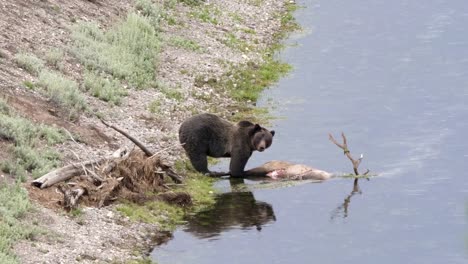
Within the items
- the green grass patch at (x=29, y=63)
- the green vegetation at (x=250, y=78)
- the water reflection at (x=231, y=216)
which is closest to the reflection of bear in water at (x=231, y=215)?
the water reflection at (x=231, y=216)

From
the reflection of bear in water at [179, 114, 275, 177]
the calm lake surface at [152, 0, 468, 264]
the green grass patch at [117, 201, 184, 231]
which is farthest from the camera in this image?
the reflection of bear in water at [179, 114, 275, 177]

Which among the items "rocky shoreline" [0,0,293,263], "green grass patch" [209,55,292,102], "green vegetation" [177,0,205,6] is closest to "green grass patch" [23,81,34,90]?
"rocky shoreline" [0,0,293,263]

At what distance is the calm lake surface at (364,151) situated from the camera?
70.7 feet

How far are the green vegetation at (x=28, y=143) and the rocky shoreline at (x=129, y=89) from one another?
357mm

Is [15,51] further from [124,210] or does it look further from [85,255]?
[85,255]

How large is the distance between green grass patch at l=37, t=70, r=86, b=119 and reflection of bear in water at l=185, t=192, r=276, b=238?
4107mm

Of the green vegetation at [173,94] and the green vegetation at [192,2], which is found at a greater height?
the green vegetation at [173,94]

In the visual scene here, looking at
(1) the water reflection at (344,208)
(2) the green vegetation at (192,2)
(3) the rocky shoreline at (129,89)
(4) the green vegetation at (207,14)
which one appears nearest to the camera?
(3) the rocky shoreline at (129,89)

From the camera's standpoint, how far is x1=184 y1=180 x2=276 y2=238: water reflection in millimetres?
22316

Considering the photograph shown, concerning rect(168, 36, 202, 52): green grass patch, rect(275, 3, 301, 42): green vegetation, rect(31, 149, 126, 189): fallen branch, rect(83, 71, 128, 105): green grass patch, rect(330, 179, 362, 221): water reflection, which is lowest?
rect(275, 3, 301, 42): green vegetation

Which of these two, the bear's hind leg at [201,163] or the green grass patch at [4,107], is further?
the bear's hind leg at [201,163]

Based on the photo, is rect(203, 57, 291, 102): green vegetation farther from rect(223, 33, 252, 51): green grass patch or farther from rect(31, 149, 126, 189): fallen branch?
rect(31, 149, 126, 189): fallen branch

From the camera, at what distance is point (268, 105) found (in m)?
31.6

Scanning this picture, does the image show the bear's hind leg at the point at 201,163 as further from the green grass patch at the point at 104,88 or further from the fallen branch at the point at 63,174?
the green grass patch at the point at 104,88
